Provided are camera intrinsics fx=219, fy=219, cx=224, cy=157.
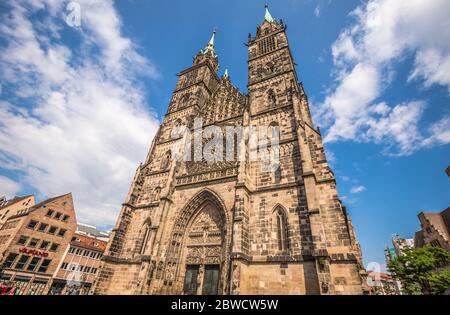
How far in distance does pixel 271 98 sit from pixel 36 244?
35.0 meters

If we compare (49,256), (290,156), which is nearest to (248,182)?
(290,156)

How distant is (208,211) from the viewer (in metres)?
15.9

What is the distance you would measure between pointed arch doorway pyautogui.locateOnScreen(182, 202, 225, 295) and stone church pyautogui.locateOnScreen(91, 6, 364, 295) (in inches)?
2.5

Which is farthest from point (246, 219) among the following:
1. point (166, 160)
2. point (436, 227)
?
point (436, 227)

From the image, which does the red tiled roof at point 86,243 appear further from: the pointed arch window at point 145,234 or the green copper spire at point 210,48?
the green copper spire at point 210,48

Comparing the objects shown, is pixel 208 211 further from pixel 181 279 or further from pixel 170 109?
pixel 170 109

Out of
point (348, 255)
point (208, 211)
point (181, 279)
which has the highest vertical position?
point (208, 211)

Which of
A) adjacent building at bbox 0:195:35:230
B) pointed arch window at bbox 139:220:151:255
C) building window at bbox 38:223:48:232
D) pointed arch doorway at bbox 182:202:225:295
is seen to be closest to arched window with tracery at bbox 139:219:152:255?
pointed arch window at bbox 139:220:151:255

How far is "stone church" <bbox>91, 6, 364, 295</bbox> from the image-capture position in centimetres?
1097

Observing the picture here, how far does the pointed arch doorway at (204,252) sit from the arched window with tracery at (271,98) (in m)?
9.70

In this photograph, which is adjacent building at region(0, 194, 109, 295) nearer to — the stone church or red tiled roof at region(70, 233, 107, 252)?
red tiled roof at region(70, 233, 107, 252)

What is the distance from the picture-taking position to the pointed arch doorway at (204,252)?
13.2 m

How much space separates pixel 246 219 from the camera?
13234 millimetres
